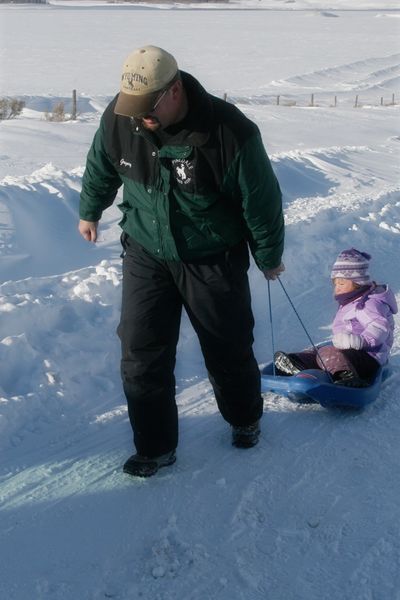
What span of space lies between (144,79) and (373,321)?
6.70ft

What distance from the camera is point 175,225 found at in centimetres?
312

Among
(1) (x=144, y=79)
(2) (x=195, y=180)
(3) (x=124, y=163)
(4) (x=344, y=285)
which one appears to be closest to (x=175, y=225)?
(2) (x=195, y=180)

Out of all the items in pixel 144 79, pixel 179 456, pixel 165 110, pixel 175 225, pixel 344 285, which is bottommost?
pixel 179 456

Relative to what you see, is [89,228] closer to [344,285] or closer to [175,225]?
[175,225]

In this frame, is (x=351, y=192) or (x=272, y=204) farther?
(x=351, y=192)

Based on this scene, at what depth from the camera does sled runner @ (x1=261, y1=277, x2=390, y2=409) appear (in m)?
3.98

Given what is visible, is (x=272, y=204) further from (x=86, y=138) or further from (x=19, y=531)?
(x=86, y=138)

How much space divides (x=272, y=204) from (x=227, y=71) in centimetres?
4504

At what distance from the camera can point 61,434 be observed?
3.75 meters

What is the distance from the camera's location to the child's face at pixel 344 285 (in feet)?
14.3

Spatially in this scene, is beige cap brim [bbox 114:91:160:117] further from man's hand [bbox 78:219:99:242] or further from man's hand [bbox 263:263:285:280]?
man's hand [bbox 263:263:285:280]

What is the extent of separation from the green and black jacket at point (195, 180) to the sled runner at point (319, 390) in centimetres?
80

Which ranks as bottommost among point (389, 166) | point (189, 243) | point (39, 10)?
point (39, 10)

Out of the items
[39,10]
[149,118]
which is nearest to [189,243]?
[149,118]
